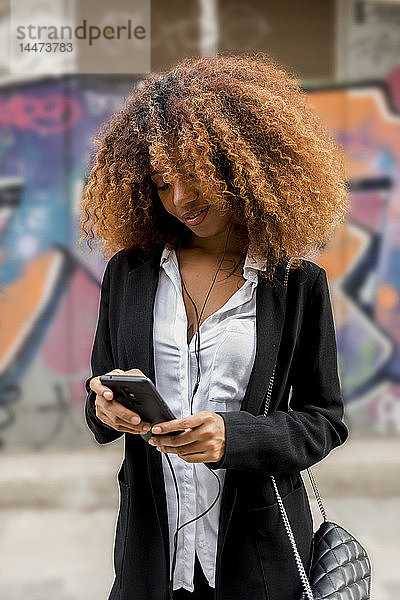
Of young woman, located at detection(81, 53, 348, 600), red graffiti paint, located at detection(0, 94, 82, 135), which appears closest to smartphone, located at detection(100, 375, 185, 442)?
young woman, located at detection(81, 53, 348, 600)

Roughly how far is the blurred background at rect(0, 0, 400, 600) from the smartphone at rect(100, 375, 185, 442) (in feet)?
11.3

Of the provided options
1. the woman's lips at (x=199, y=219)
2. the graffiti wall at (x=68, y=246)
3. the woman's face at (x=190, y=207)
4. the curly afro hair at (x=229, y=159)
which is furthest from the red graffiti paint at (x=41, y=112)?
the woman's lips at (x=199, y=219)

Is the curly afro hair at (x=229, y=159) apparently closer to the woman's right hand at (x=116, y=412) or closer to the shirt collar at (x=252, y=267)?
the shirt collar at (x=252, y=267)

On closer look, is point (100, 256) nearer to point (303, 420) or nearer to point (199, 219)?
point (199, 219)

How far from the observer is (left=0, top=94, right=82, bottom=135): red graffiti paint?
5066mm

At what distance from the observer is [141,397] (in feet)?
4.52

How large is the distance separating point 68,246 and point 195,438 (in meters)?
3.91

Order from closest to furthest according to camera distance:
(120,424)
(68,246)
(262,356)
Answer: (120,424) → (262,356) → (68,246)

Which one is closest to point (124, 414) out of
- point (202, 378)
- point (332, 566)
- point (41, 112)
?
point (202, 378)

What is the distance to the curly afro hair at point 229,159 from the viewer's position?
1585 mm

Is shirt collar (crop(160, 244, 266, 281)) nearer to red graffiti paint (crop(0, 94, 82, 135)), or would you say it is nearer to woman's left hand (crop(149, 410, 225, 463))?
woman's left hand (crop(149, 410, 225, 463))

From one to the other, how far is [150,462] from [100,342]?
0.97ft

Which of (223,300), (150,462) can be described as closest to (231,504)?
(150,462)

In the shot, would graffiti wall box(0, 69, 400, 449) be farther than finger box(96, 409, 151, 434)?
Yes
